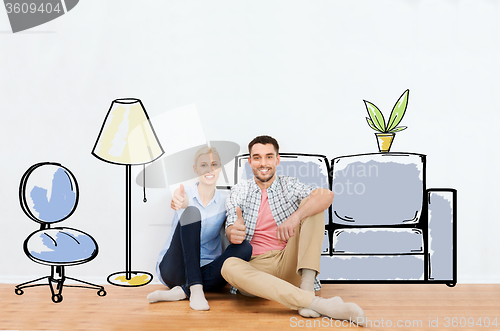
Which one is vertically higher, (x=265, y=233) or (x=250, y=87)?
(x=250, y=87)

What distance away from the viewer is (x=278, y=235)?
6.98ft

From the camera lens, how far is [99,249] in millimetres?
2637

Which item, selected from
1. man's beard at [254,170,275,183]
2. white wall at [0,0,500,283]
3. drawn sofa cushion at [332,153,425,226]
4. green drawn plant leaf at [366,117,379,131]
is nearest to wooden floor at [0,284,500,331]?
white wall at [0,0,500,283]

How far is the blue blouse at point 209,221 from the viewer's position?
237 centimetres

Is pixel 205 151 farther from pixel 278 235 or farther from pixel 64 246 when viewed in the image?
pixel 64 246

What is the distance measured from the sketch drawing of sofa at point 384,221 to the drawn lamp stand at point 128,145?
2.21 feet

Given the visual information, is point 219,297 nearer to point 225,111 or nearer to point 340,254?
point 340,254

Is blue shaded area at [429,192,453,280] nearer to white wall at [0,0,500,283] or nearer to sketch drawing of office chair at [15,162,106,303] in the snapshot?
white wall at [0,0,500,283]

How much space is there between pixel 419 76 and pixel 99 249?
2.45m

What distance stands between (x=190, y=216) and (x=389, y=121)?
1444 mm

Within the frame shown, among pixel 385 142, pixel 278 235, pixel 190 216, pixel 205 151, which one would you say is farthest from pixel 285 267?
pixel 385 142

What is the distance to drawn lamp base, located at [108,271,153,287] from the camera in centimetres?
255

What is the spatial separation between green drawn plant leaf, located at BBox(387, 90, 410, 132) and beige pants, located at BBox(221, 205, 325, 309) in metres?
0.92

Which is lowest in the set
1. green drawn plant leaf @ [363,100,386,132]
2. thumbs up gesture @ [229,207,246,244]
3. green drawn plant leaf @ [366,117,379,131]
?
thumbs up gesture @ [229,207,246,244]
